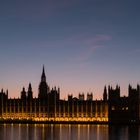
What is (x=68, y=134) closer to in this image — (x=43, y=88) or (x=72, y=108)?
(x=72, y=108)

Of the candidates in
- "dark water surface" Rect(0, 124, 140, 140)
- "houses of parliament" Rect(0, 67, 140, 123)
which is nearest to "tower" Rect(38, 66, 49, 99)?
"houses of parliament" Rect(0, 67, 140, 123)

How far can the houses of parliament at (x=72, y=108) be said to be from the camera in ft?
333

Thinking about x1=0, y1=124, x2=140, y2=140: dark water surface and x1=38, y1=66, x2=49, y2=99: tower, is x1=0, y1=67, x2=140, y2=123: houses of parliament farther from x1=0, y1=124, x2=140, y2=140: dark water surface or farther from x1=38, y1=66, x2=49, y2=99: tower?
x1=0, y1=124, x2=140, y2=140: dark water surface

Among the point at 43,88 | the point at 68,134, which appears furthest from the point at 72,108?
the point at 68,134

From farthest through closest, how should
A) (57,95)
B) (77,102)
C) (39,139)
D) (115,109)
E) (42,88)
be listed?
1. (42,88)
2. (57,95)
3. (77,102)
4. (115,109)
5. (39,139)

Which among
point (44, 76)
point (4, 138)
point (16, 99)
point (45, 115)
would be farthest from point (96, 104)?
point (4, 138)

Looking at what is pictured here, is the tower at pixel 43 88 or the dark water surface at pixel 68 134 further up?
the tower at pixel 43 88

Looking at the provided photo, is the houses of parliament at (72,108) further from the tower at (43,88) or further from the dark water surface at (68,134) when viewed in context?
the dark water surface at (68,134)

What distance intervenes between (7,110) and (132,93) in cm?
3343

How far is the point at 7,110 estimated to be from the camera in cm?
11594

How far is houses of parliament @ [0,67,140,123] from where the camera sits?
A: 101m

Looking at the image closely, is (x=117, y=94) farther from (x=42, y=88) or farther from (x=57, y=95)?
(x=42, y=88)

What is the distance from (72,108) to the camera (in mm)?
109312

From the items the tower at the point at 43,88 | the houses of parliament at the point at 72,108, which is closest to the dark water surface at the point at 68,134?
the houses of parliament at the point at 72,108
